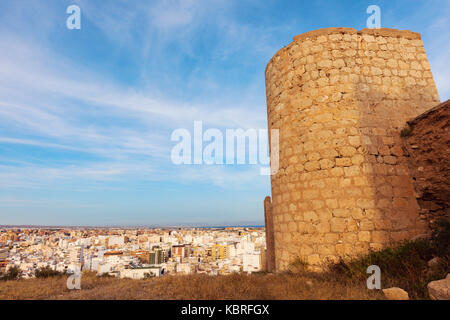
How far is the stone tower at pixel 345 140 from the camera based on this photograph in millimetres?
4988

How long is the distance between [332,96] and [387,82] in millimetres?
1486

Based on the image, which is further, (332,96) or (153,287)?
(332,96)

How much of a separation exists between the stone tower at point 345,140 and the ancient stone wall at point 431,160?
0.19 metres

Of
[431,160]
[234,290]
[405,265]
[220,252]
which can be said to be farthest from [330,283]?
[220,252]

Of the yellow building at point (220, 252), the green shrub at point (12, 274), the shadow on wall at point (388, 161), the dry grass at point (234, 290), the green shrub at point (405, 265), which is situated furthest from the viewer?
the yellow building at point (220, 252)

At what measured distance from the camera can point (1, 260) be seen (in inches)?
313

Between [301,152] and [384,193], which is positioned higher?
[301,152]

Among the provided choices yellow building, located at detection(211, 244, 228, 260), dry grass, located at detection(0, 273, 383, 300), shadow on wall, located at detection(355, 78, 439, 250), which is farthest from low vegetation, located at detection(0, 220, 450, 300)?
yellow building, located at detection(211, 244, 228, 260)

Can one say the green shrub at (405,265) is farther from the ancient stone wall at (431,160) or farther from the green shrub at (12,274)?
the green shrub at (12,274)

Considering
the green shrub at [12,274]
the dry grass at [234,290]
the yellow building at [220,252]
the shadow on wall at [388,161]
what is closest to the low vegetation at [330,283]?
the dry grass at [234,290]

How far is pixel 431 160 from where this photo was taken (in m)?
4.92

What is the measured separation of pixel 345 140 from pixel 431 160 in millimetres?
1736
